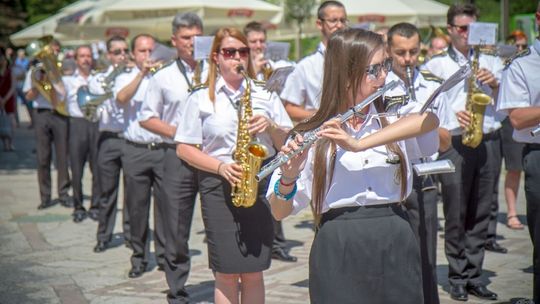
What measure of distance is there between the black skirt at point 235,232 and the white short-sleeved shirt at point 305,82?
2789 mm

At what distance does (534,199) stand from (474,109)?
7.56 ft

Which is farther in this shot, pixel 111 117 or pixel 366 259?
pixel 111 117

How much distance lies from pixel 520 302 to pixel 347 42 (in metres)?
3.66

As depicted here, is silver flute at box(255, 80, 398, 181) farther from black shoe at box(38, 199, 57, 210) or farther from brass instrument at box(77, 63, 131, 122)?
black shoe at box(38, 199, 57, 210)

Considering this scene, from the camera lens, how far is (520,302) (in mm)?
7422

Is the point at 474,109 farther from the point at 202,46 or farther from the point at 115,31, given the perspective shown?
the point at 115,31

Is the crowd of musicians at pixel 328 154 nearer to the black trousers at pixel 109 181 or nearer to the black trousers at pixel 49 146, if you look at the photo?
the black trousers at pixel 109 181

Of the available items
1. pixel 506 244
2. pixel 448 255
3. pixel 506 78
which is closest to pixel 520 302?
pixel 448 255

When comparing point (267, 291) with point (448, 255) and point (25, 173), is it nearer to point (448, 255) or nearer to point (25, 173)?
point (448, 255)

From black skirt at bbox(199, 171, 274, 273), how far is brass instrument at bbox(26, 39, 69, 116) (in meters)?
7.69

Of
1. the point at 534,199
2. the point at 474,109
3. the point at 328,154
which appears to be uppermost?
the point at 328,154

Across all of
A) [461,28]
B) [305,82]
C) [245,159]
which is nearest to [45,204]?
[305,82]

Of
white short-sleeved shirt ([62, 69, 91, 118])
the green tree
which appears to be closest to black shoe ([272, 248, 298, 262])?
white short-sleeved shirt ([62, 69, 91, 118])

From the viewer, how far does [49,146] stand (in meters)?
14.2
